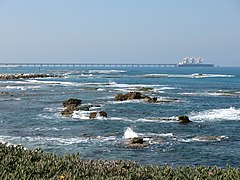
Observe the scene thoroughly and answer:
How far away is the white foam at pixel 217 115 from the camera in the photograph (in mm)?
32656

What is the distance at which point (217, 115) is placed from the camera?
3456 centimetres

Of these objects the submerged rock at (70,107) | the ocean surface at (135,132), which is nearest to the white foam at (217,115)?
the ocean surface at (135,132)

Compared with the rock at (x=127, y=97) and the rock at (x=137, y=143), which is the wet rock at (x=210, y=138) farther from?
the rock at (x=127, y=97)

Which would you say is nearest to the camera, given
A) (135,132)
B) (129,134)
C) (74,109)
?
(129,134)

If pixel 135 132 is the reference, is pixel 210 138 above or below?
below

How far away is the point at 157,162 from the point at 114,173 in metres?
11.1

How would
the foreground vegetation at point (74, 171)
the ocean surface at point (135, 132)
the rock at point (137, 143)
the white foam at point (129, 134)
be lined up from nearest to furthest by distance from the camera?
1. the foreground vegetation at point (74, 171)
2. the ocean surface at point (135, 132)
3. the rock at point (137, 143)
4. the white foam at point (129, 134)

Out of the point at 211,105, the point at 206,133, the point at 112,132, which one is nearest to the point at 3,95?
the point at 211,105

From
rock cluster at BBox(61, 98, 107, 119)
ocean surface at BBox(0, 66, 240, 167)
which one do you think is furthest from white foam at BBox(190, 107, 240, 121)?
rock cluster at BBox(61, 98, 107, 119)

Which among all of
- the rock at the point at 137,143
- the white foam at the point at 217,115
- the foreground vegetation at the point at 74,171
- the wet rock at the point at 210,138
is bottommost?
the white foam at the point at 217,115

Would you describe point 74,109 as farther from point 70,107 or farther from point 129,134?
point 129,134

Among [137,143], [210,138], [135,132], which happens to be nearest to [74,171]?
[137,143]

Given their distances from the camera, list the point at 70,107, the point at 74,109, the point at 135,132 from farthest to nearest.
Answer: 1. the point at 70,107
2. the point at 74,109
3. the point at 135,132

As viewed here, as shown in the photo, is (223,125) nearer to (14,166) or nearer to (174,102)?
(174,102)
